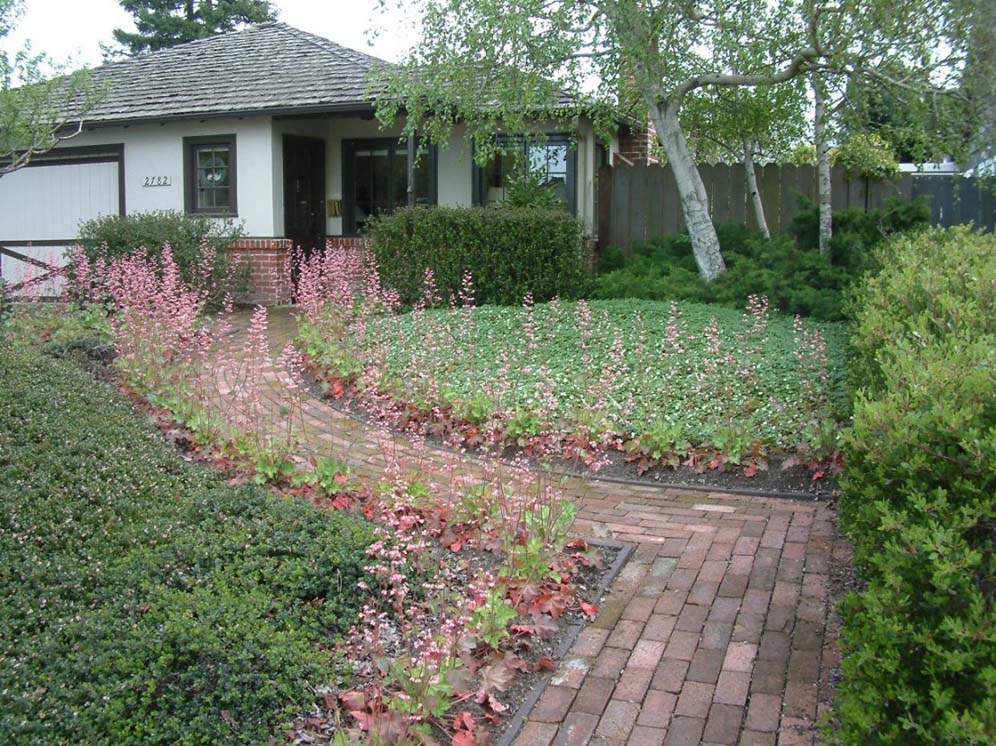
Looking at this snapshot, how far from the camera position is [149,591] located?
3.59 metres

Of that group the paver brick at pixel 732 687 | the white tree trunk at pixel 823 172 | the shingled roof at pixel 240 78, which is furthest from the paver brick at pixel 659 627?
the shingled roof at pixel 240 78

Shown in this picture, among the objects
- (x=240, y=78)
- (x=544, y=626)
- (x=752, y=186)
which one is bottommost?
(x=544, y=626)

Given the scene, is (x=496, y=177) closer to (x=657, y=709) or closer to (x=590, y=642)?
(x=590, y=642)

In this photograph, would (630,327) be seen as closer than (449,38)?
Yes

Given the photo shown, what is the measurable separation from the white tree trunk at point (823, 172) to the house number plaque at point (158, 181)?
9.54 meters

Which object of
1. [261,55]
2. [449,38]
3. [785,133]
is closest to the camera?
[449,38]

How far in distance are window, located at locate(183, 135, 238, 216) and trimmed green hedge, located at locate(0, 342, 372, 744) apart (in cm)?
1003

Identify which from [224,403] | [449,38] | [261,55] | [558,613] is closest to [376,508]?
[558,613]

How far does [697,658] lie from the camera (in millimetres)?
3553

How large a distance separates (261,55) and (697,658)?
15039 millimetres

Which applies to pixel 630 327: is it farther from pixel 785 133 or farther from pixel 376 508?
pixel 785 133

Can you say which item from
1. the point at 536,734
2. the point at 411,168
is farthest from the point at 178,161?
the point at 536,734

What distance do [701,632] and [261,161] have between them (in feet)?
39.9

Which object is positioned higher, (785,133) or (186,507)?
(785,133)
